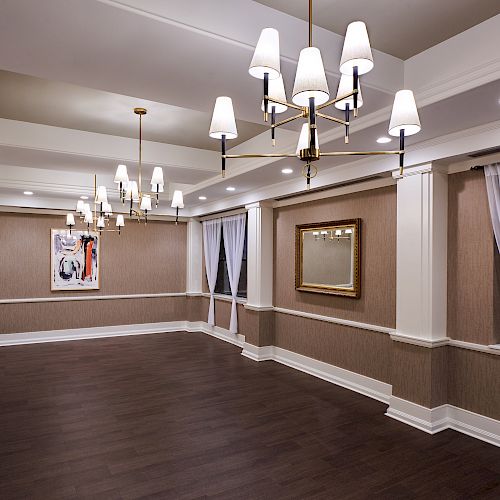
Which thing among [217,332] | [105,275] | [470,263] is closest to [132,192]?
[470,263]

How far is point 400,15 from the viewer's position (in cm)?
242

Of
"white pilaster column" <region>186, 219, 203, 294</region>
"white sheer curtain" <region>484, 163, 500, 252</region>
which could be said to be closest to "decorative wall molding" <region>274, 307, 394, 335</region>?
"white sheer curtain" <region>484, 163, 500, 252</region>

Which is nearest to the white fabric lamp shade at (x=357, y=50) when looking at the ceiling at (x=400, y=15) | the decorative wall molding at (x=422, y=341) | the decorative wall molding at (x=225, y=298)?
the ceiling at (x=400, y=15)

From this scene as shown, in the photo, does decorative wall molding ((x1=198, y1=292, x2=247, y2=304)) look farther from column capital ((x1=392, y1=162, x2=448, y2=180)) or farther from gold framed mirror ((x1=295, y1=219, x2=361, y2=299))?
column capital ((x1=392, y1=162, x2=448, y2=180))

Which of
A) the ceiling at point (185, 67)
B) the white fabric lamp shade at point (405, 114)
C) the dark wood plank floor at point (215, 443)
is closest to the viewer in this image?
the white fabric lamp shade at point (405, 114)

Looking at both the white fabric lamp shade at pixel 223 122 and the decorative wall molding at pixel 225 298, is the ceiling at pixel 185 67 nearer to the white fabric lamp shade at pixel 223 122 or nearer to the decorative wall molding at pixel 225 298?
the white fabric lamp shade at pixel 223 122

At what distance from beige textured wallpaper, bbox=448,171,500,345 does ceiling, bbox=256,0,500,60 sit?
4.93 ft

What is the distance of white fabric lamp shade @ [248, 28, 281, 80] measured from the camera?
1576mm

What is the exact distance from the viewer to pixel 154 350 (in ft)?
22.1

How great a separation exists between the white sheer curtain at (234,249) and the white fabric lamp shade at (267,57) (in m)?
5.37

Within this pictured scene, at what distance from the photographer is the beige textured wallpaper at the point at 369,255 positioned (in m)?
4.45

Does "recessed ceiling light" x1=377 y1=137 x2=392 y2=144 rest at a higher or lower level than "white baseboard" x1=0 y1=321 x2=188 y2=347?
higher

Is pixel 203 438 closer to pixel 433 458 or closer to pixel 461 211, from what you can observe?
pixel 433 458

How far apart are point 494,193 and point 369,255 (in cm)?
153
